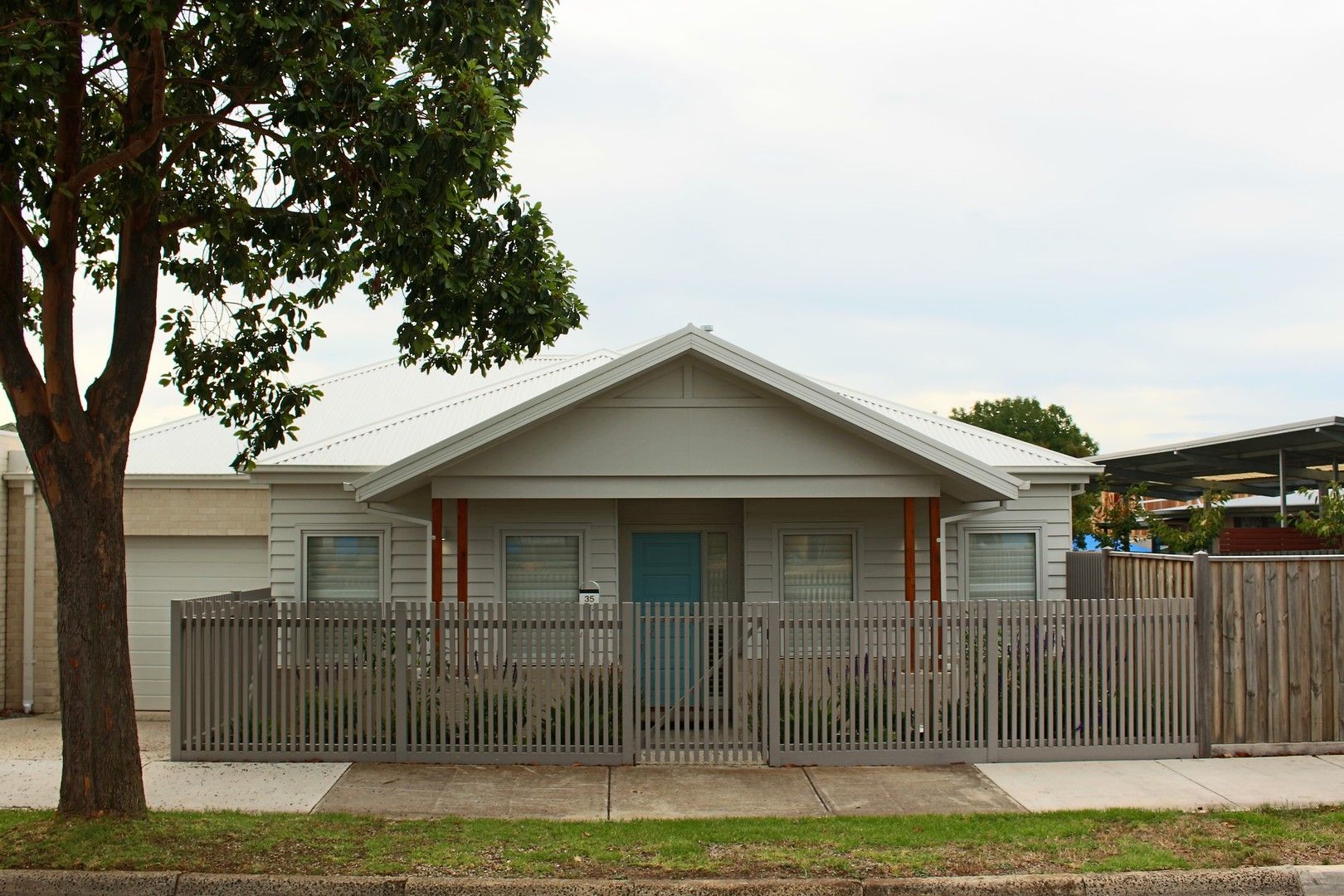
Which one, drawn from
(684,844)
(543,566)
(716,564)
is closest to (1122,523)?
(716,564)

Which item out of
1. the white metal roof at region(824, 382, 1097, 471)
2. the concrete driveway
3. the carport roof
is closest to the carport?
the carport roof

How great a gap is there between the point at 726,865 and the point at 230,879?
303 cm

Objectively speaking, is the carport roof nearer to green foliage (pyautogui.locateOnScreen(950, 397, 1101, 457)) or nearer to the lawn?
the lawn

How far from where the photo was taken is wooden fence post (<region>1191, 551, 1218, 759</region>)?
35.8 feet

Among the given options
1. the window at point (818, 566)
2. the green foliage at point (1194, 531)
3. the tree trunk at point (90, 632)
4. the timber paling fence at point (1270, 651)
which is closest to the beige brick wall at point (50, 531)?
the window at point (818, 566)

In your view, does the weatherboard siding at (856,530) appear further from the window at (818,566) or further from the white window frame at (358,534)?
the white window frame at (358,534)

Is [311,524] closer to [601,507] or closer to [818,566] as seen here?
[601,507]

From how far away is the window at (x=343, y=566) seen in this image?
1478 cm

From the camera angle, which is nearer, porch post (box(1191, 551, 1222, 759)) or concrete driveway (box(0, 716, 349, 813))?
concrete driveway (box(0, 716, 349, 813))

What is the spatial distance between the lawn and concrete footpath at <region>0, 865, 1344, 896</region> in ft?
0.50

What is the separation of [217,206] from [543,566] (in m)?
5.70

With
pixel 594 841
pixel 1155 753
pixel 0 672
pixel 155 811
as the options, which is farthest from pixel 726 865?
pixel 0 672

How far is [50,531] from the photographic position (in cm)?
1514

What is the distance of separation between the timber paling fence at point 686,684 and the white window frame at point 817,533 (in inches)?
150
